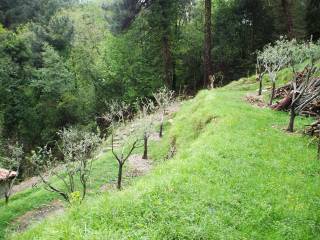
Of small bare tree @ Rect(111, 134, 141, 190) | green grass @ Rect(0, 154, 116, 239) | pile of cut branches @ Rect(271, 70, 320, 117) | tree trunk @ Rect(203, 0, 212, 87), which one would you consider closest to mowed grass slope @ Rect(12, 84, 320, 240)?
pile of cut branches @ Rect(271, 70, 320, 117)

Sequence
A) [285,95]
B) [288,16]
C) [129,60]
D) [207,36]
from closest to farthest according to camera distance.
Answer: [285,95]
[207,36]
[288,16]
[129,60]

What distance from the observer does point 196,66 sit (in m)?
44.1

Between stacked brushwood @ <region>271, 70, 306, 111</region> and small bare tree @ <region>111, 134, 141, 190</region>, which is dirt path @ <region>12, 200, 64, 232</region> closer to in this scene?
small bare tree @ <region>111, 134, 141, 190</region>

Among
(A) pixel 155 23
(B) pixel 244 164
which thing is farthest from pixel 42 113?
(B) pixel 244 164

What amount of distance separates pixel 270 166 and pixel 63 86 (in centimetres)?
3327

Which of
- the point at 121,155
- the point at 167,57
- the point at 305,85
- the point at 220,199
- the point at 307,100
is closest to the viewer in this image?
the point at 220,199

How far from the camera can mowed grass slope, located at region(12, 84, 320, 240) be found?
973cm

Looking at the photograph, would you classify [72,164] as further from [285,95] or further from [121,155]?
[285,95]

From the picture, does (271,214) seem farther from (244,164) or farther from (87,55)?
(87,55)

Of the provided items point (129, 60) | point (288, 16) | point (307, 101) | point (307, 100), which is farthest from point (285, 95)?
point (129, 60)

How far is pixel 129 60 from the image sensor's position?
146ft

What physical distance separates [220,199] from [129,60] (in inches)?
1365

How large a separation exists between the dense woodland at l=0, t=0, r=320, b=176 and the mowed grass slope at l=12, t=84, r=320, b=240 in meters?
23.2

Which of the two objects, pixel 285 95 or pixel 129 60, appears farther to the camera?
pixel 129 60
